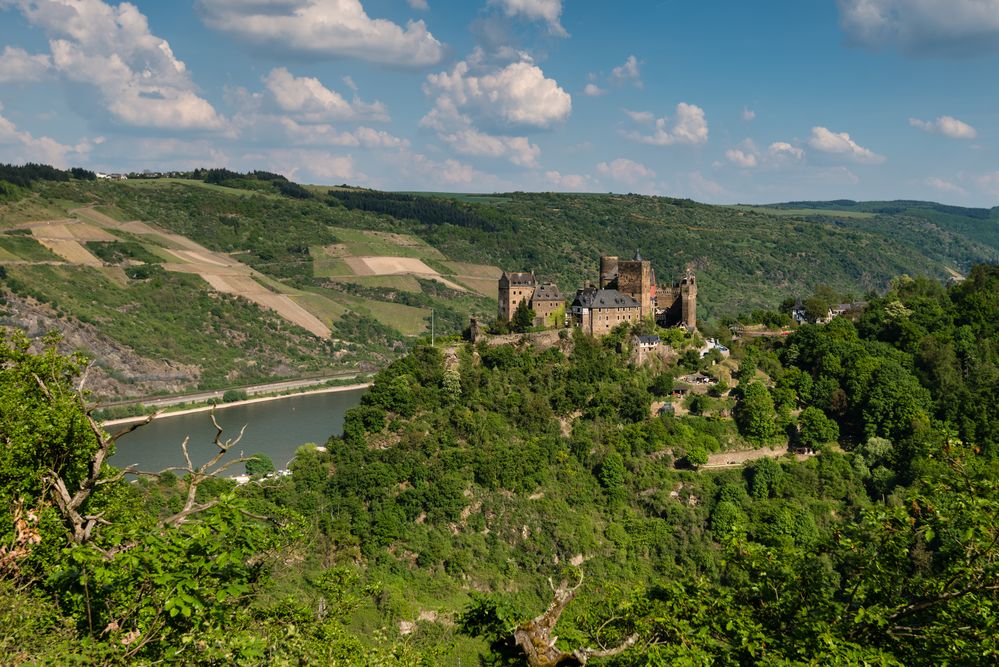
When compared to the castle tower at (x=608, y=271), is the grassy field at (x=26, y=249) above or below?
below

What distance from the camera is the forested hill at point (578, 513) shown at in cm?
1052

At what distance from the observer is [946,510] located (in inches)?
462

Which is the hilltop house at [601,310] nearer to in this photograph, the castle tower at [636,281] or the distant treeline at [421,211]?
the castle tower at [636,281]

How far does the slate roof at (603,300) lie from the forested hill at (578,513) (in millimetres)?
2075

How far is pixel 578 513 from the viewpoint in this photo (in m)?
46.8

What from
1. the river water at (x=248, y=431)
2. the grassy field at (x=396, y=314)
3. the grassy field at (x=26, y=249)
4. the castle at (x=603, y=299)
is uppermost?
the castle at (x=603, y=299)

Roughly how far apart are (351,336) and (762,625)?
111527 millimetres

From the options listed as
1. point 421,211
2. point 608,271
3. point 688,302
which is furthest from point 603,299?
point 421,211

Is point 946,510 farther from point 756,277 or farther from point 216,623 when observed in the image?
point 756,277

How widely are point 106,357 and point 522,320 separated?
60850 mm

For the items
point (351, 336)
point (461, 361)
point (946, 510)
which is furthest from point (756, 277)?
point (946, 510)

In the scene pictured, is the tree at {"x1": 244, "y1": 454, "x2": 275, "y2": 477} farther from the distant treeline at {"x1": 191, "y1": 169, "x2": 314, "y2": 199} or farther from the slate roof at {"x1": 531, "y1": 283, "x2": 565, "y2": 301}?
the distant treeline at {"x1": 191, "y1": 169, "x2": 314, "y2": 199}

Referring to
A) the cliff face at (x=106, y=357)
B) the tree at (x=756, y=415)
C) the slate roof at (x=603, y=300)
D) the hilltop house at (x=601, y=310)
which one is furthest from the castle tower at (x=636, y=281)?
the cliff face at (x=106, y=357)

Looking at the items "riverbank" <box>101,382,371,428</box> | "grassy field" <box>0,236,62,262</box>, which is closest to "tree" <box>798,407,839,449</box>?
"riverbank" <box>101,382,371,428</box>
